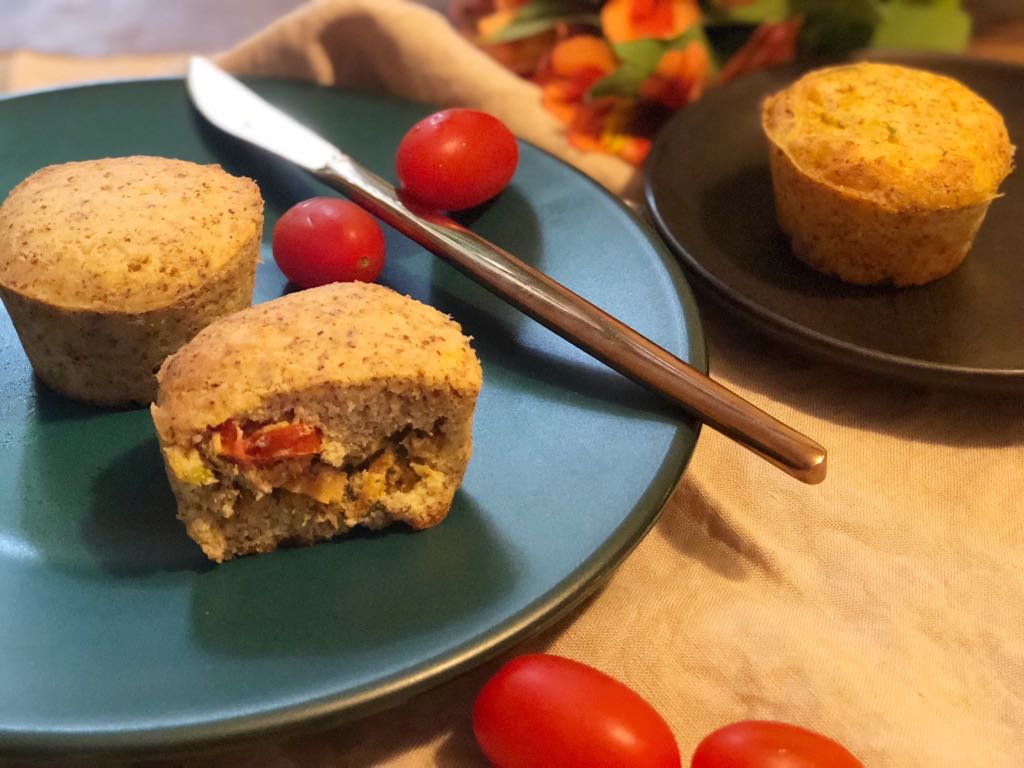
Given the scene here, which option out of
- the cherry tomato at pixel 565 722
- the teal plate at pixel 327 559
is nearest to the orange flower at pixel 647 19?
the teal plate at pixel 327 559

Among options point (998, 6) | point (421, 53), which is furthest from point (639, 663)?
point (998, 6)

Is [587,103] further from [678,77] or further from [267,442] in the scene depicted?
→ [267,442]

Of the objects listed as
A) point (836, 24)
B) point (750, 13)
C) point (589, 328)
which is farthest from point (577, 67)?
point (589, 328)

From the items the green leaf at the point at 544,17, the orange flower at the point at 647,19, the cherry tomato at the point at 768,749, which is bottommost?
the cherry tomato at the point at 768,749

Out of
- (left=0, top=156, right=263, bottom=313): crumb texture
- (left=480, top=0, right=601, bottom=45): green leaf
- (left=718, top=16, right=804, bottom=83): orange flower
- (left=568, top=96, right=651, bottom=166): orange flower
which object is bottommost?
(left=568, top=96, right=651, bottom=166): orange flower

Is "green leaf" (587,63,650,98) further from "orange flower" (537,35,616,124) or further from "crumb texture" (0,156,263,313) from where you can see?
"crumb texture" (0,156,263,313)

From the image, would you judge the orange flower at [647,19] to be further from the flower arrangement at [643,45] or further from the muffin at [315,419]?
the muffin at [315,419]

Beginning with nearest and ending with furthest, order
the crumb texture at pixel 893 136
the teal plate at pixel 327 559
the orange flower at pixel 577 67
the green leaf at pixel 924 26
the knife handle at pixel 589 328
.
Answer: the teal plate at pixel 327 559, the knife handle at pixel 589 328, the crumb texture at pixel 893 136, the orange flower at pixel 577 67, the green leaf at pixel 924 26

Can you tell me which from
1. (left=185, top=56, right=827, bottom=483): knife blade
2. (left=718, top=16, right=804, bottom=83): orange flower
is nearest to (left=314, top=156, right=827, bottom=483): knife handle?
(left=185, top=56, right=827, bottom=483): knife blade
